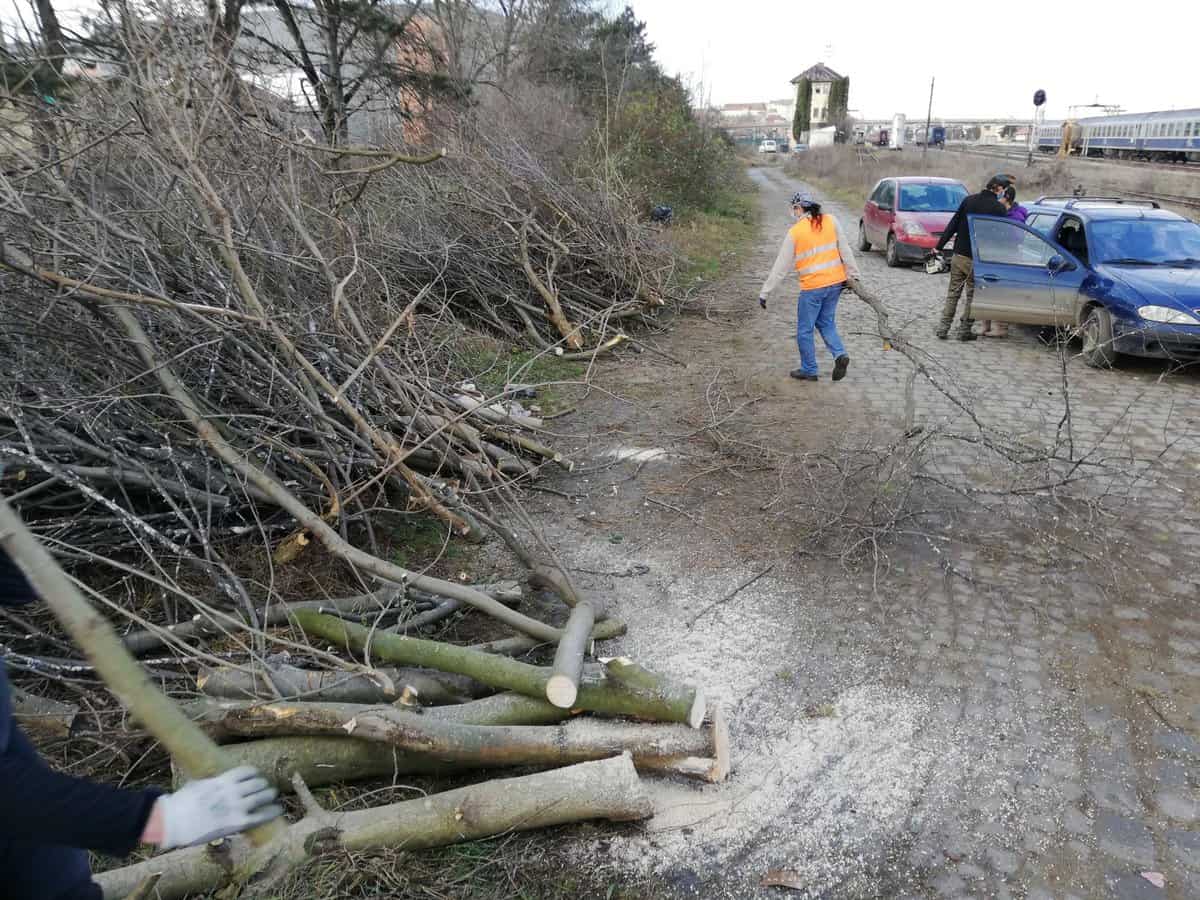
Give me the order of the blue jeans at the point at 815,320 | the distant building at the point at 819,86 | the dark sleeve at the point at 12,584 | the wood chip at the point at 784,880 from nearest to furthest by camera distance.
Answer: the dark sleeve at the point at 12,584, the wood chip at the point at 784,880, the blue jeans at the point at 815,320, the distant building at the point at 819,86

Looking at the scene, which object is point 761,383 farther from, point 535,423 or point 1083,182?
point 1083,182

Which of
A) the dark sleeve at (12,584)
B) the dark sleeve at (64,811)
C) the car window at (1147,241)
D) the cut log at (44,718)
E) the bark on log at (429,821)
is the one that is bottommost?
the bark on log at (429,821)

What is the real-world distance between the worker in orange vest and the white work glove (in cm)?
658

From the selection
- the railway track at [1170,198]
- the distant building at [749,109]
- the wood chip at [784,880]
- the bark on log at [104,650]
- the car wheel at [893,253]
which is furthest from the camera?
the distant building at [749,109]

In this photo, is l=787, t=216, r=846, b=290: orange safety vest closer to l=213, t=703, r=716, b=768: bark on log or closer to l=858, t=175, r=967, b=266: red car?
l=213, t=703, r=716, b=768: bark on log

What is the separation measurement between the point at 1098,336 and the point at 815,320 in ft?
9.85

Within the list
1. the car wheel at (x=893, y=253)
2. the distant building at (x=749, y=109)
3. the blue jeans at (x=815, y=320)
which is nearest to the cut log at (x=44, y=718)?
the blue jeans at (x=815, y=320)

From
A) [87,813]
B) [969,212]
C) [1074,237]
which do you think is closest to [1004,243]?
[969,212]

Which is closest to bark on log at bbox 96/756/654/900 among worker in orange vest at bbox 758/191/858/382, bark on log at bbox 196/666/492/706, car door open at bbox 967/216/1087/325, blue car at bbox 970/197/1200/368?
bark on log at bbox 196/666/492/706

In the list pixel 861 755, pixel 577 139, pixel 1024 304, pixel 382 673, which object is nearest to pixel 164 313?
pixel 382 673

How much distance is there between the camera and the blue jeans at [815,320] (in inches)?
297

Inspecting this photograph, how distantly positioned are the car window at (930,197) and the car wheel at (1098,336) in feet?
21.9

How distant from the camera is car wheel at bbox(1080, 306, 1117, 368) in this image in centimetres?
778

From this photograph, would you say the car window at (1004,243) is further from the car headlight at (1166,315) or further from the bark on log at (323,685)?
the bark on log at (323,685)
